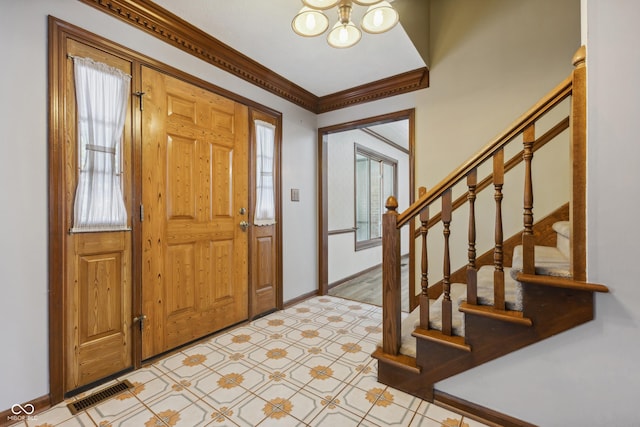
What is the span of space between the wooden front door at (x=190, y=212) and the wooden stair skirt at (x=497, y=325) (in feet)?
4.95

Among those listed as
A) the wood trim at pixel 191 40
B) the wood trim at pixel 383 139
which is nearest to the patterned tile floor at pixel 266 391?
the wood trim at pixel 191 40

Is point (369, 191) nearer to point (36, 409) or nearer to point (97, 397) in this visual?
Result: point (97, 397)

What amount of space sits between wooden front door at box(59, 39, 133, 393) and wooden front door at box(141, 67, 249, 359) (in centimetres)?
12

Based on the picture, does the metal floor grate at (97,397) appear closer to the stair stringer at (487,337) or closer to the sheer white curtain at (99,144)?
the sheer white curtain at (99,144)

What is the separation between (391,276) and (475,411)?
80cm

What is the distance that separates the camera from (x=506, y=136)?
137cm

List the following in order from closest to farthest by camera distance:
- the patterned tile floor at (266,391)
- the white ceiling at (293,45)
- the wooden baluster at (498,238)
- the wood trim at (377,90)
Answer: the wooden baluster at (498,238)
the patterned tile floor at (266,391)
the white ceiling at (293,45)
the wood trim at (377,90)

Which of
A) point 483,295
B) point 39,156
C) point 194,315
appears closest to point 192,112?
point 39,156

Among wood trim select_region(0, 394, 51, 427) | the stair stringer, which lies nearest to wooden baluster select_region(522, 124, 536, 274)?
the stair stringer

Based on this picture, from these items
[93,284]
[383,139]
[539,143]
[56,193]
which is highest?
[383,139]

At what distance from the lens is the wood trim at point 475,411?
1.42 meters

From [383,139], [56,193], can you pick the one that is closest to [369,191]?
[383,139]

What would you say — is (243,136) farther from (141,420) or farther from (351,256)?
(351,256)

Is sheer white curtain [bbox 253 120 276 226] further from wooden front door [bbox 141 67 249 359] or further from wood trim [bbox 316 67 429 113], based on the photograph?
wood trim [bbox 316 67 429 113]
